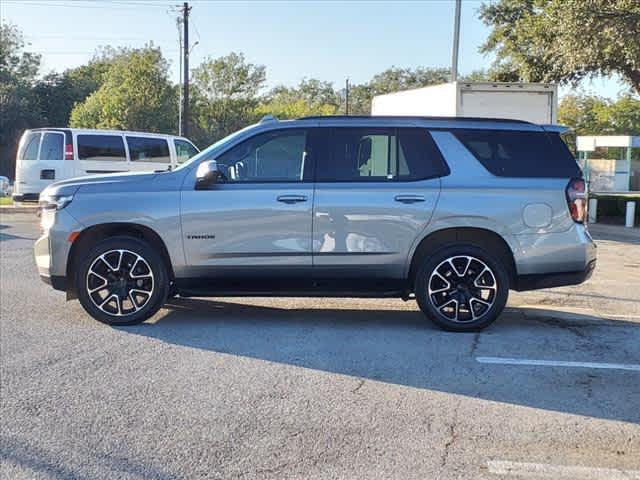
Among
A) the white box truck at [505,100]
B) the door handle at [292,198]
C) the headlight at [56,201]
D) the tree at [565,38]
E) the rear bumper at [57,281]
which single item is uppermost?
the tree at [565,38]

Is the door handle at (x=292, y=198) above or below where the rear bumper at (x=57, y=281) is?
above

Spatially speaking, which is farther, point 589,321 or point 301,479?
point 589,321

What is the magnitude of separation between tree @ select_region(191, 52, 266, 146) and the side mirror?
43736 millimetres

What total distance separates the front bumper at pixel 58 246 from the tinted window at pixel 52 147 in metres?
11.3

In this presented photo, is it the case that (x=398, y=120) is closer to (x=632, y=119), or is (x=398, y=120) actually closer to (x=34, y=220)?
(x=34, y=220)

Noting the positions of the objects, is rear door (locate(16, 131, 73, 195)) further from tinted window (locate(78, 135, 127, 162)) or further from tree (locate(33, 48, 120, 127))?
tree (locate(33, 48, 120, 127))

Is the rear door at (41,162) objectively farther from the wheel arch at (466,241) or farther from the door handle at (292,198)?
the wheel arch at (466,241)

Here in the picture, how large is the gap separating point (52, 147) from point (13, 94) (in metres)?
37.6

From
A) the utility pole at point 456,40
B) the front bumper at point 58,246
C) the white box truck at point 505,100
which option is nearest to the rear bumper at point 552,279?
the front bumper at point 58,246

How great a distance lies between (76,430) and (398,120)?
408cm

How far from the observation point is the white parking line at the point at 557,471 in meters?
3.74

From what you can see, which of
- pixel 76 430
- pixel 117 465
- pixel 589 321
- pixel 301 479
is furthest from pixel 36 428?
pixel 589 321

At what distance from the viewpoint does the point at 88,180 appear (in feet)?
22.7

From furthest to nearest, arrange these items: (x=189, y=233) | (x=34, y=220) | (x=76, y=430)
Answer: (x=34, y=220), (x=189, y=233), (x=76, y=430)
